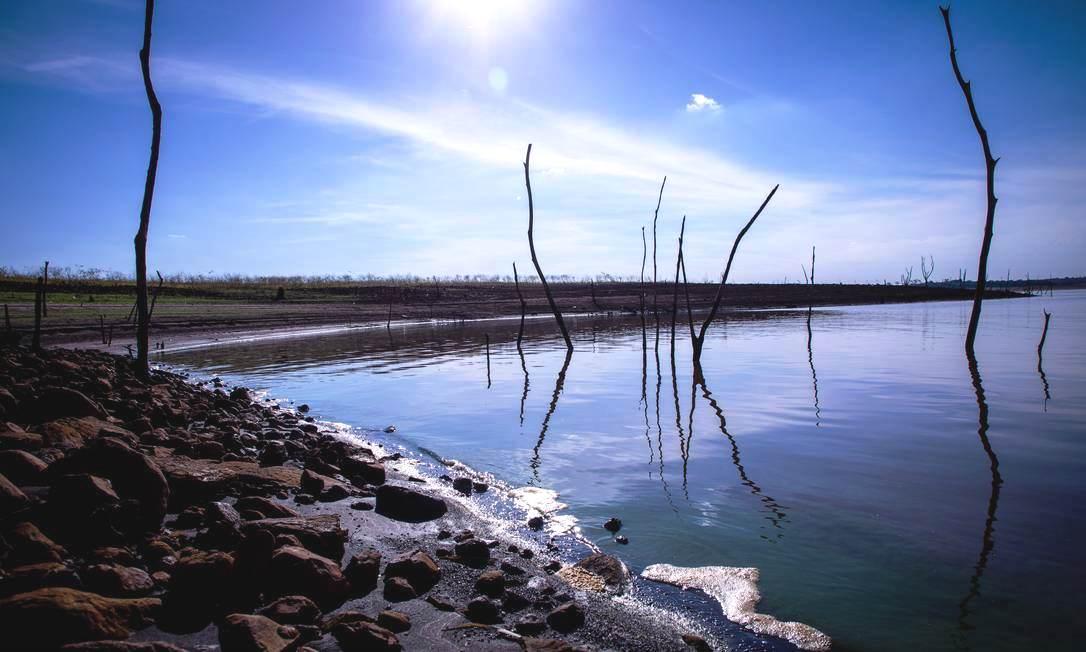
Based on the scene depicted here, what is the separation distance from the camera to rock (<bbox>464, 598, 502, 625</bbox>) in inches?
182

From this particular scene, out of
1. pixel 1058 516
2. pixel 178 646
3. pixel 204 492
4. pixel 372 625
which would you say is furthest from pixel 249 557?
pixel 1058 516

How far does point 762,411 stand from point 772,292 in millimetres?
95980

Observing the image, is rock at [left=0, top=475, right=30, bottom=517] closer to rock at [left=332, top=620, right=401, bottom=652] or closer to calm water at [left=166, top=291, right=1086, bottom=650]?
rock at [left=332, top=620, right=401, bottom=652]

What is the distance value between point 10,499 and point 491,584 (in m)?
3.80

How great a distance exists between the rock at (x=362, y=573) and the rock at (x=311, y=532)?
42 centimetres

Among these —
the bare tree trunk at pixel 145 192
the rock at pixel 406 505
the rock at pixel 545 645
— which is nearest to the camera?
the rock at pixel 545 645

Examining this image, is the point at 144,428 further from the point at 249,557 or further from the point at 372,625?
the point at 372,625

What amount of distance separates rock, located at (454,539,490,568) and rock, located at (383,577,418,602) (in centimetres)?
85

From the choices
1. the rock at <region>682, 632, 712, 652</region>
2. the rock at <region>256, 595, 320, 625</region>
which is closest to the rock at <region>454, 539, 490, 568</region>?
the rock at <region>256, 595, 320, 625</region>

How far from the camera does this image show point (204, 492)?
6379mm

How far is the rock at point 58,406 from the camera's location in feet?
25.7

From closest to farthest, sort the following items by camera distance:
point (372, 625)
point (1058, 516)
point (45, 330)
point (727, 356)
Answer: point (372, 625)
point (1058, 516)
point (727, 356)
point (45, 330)

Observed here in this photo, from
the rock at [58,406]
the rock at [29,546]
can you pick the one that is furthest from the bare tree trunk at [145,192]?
the rock at [29,546]

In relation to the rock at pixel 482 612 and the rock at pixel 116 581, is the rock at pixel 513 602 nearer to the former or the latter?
the rock at pixel 482 612
